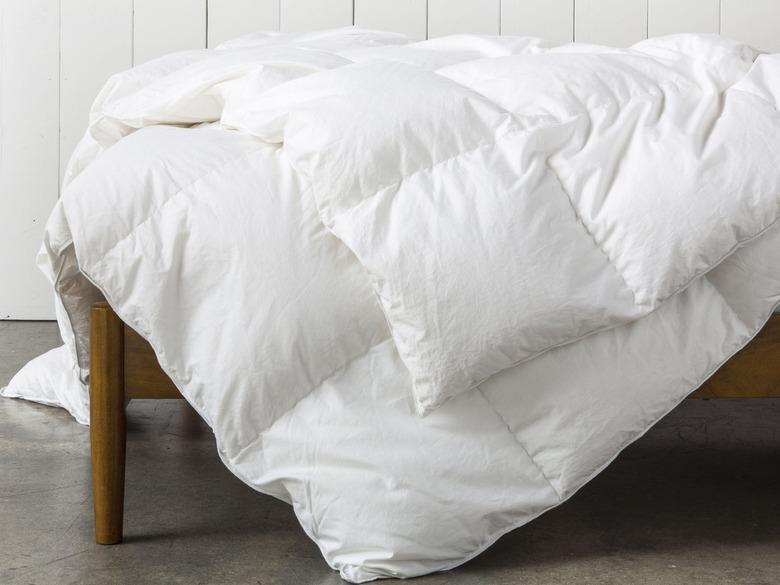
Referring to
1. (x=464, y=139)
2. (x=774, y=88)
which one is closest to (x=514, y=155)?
(x=464, y=139)

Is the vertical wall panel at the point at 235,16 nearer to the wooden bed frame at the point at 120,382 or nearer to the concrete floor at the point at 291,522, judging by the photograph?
the concrete floor at the point at 291,522

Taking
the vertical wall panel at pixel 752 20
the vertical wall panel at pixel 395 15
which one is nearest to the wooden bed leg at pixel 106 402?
the vertical wall panel at pixel 395 15

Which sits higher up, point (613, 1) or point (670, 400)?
point (613, 1)

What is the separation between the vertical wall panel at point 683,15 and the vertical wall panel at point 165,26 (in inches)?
52.2

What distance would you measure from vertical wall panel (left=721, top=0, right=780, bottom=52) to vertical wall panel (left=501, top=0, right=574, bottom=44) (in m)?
0.47

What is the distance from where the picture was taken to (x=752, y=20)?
3.06 m

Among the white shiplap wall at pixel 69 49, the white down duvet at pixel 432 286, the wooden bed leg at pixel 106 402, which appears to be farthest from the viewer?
the white shiplap wall at pixel 69 49

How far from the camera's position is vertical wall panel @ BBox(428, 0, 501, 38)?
9.86ft

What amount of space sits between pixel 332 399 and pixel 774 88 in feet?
2.25

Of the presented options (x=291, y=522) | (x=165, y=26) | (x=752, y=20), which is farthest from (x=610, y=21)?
(x=291, y=522)

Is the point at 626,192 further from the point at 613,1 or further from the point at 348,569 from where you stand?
the point at 613,1

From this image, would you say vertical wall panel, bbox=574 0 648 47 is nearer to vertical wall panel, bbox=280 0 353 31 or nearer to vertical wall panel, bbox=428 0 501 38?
vertical wall panel, bbox=428 0 501 38

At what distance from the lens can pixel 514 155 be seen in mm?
1183

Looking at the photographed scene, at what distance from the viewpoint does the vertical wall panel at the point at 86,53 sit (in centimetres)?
295
